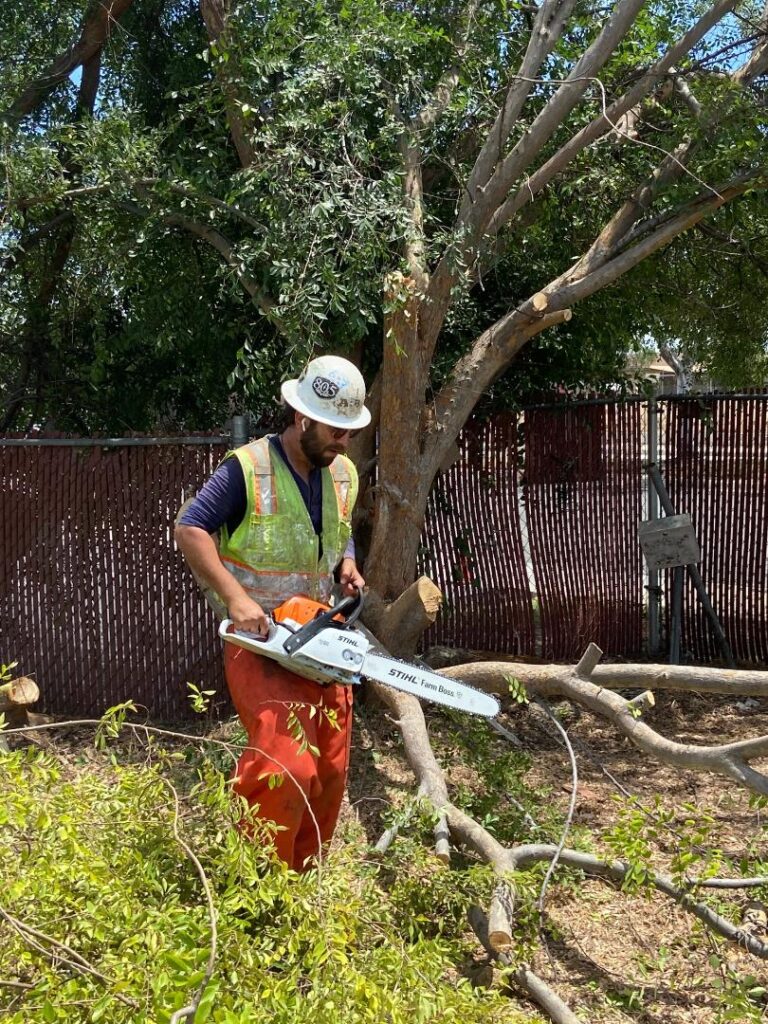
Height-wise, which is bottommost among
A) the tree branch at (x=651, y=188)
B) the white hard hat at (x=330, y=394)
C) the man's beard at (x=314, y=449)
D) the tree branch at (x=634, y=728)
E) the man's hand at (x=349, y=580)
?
the tree branch at (x=634, y=728)

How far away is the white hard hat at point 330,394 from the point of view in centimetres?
351

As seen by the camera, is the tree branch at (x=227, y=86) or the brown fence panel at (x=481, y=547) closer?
the tree branch at (x=227, y=86)

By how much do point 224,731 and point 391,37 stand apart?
4090 millimetres

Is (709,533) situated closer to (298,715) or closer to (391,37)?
(391,37)

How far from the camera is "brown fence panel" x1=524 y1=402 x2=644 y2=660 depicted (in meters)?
7.39

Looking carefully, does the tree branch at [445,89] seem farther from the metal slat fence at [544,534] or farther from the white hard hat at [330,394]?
the white hard hat at [330,394]

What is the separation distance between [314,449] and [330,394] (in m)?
0.22

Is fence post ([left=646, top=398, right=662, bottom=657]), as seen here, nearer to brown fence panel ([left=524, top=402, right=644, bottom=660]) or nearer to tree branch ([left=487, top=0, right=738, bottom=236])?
brown fence panel ([left=524, top=402, right=644, bottom=660])

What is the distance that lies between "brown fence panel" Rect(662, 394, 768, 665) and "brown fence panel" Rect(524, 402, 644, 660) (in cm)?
37

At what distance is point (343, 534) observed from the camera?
12.5 feet

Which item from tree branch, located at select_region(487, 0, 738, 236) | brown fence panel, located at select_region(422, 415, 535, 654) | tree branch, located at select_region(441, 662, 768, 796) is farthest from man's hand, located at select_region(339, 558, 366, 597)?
brown fence panel, located at select_region(422, 415, 535, 654)

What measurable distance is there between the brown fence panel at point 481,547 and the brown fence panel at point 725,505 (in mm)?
1317

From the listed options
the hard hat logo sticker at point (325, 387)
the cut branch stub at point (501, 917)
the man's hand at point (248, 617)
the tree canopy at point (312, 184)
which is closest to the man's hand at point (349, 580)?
the man's hand at point (248, 617)

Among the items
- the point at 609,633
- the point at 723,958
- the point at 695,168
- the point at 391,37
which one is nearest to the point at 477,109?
the point at 391,37
